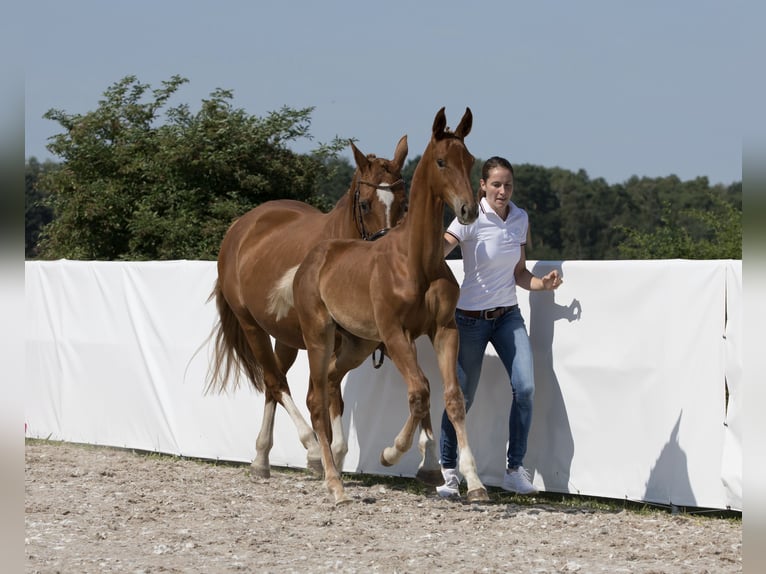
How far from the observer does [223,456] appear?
28.5ft

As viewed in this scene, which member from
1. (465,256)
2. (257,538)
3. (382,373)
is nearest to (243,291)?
(382,373)

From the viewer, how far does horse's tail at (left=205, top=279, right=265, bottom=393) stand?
8414 millimetres

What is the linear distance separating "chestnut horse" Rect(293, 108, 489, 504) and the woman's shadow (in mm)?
733

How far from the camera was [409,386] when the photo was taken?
592 centimetres

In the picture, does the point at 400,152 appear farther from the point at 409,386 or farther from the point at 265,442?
the point at 265,442

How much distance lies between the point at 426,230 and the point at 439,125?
645mm

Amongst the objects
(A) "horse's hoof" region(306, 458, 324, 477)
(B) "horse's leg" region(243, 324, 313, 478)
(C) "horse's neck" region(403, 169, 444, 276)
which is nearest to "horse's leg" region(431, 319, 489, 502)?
(C) "horse's neck" region(403, 169, 444, 276)

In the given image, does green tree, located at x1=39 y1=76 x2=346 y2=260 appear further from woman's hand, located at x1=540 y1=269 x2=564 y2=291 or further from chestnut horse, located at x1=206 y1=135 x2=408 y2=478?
woman's hand, located at x1=540 y1=269 x2=564 y2=291

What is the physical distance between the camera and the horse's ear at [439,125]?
19.0 feet

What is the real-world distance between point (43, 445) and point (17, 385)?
830 cm

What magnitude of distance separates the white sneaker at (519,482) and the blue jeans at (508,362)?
0.05m

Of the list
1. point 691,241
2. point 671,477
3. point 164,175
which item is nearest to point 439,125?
point 671,477

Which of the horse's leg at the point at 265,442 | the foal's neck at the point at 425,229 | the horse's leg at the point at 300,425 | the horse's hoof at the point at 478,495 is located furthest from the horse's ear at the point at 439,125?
the horse's leg at the point at 265,442

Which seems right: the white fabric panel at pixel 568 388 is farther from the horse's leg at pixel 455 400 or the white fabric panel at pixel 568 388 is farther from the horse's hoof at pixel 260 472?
the horse's leg at pixel 455 400
